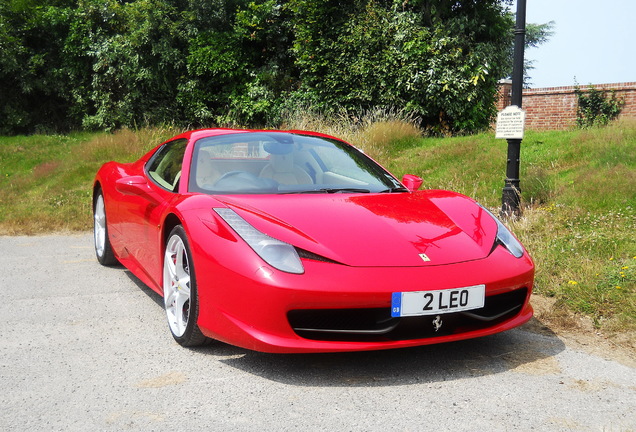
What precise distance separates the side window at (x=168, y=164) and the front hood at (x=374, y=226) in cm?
73

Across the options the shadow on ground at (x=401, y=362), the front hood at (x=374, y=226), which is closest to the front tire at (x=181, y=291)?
the shadow on ground at (x=401, y=362)

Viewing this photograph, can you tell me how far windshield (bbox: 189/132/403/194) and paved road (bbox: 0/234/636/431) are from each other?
1010 mm

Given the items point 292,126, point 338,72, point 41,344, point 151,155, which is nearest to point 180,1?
point 338,72

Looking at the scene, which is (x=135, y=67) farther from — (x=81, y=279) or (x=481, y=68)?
(x=81, y=279)

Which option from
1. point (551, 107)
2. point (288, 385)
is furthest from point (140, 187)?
point (551, 107)

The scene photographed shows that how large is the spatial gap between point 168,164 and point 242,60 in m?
15.0

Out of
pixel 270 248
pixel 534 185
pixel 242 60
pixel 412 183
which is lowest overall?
pixel 534 185

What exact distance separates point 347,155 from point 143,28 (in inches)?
619

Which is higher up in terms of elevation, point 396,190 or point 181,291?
point 396,190

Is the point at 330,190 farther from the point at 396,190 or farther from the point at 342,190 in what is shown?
the point at 396,190

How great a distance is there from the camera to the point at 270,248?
322 cm

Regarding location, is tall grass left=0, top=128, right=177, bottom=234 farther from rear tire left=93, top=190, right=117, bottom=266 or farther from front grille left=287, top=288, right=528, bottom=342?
front grille left=287, top=288, right=528, bottom=342

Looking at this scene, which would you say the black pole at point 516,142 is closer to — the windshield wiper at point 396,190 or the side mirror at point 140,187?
the windshield wiper at point 396,190

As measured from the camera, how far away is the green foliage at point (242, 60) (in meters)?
15.4
